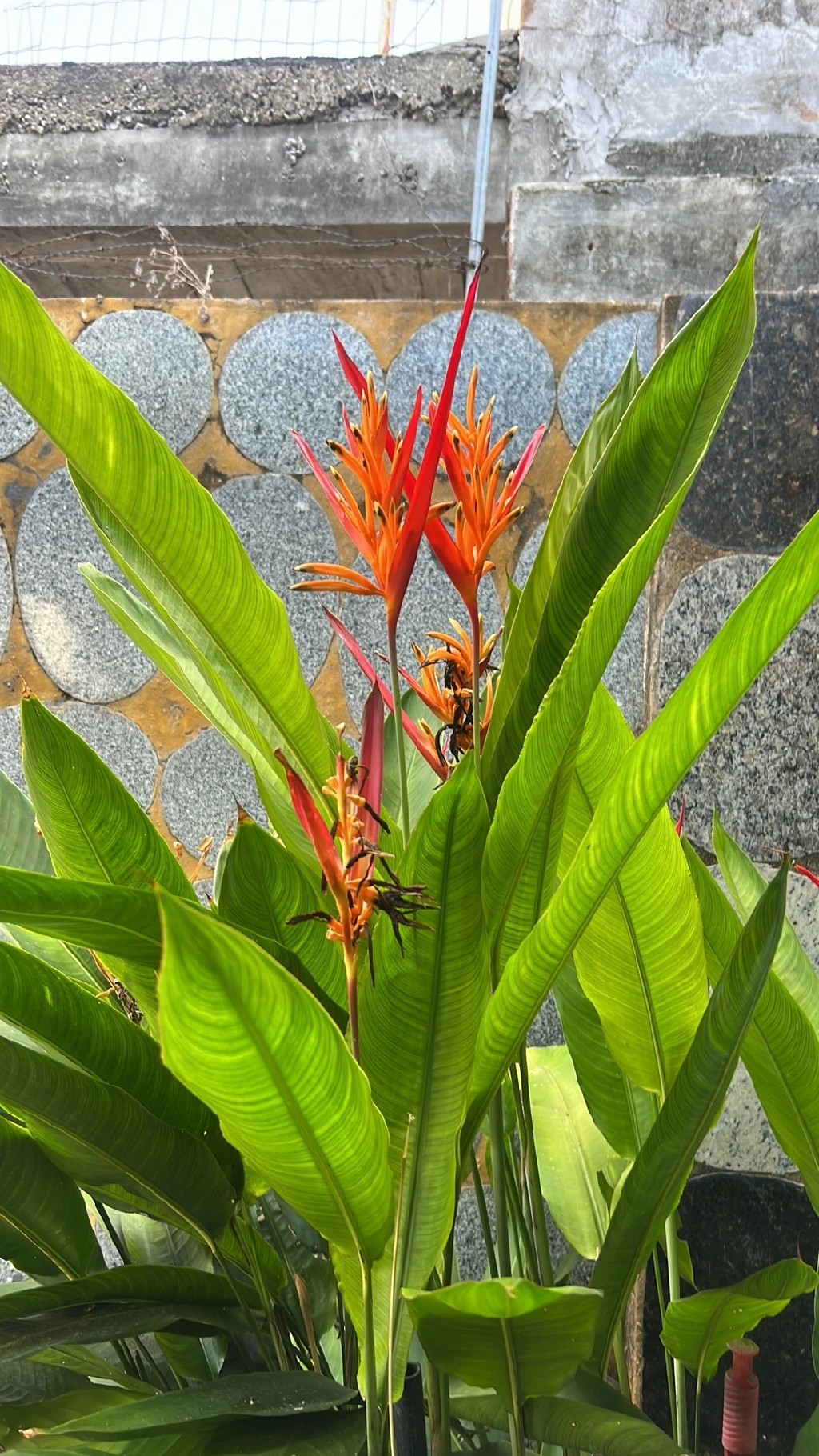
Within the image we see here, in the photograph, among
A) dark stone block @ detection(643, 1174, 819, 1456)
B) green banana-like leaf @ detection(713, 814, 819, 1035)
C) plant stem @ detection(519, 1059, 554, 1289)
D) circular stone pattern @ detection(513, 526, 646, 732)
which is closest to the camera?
plant stem @ detection(519, 1059, 554, 1289)

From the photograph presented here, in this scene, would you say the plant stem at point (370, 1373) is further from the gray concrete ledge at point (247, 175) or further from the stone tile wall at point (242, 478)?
the gray concrete ledge at point (247, 175)

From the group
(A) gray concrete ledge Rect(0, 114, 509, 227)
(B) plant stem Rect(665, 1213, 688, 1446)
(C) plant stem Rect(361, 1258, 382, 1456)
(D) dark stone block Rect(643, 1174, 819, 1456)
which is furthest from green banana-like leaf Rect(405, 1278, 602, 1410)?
(A) gray concrete ledge Rect(0, 114, 509, 227)

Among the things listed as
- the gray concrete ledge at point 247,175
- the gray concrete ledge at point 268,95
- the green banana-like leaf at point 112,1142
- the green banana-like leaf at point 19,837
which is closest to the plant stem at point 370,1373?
the green banana-like leaf at point 112,1142

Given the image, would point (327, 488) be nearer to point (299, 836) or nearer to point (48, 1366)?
point (299, 836)

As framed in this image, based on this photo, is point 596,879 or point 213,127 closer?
point 596,879

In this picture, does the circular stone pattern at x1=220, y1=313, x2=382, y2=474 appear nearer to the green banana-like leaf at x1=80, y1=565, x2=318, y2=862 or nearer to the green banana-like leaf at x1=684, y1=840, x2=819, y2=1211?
the green banana-like leaf at x1=80, y1=565, x2=318, y2=862

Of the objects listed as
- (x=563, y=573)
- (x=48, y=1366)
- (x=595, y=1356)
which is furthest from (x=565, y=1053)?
A: (x=563, y=573)

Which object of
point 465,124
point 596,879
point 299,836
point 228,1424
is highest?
point 465,124
